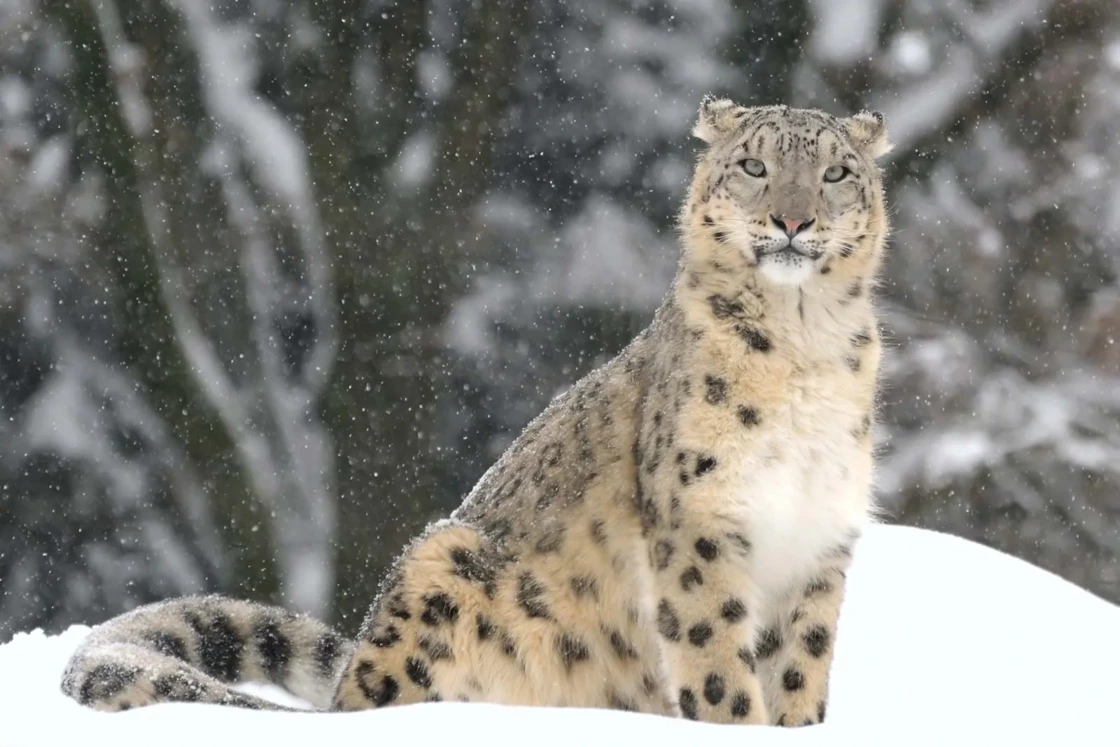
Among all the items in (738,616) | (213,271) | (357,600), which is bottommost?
(738,616)

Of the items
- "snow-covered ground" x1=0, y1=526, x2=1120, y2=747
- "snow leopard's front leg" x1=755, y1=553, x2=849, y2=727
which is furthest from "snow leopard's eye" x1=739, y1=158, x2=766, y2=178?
"snow-covered ground" x1=0, y1=526, x2=1120, y2=747

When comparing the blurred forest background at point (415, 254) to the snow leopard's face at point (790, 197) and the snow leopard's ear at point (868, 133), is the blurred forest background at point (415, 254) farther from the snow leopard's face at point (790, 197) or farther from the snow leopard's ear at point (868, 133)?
the snow leopard's face at point (790, 197)

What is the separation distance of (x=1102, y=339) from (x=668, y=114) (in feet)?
A: 10.6

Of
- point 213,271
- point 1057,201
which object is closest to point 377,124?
point 213,271

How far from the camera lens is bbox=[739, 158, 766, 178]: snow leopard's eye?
6.15m

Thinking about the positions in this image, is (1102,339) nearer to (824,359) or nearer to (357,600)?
(357,600)

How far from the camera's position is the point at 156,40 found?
1249cm

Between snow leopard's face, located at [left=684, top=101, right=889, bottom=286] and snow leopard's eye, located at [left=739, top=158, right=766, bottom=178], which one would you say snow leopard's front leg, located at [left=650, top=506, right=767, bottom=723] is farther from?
snow leopard's eye, located at [left=739, top=158, right=766, bottom=178]

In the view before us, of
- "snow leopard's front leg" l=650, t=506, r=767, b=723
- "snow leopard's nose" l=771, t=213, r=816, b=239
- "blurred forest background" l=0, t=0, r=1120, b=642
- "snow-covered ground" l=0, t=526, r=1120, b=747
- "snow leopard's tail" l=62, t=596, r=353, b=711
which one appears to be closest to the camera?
"snow-covered ground" l=0, t=526, r=1120, b=747

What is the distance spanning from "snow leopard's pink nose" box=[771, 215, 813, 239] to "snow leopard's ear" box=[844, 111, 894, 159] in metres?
0.55

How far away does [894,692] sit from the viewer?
679 cm

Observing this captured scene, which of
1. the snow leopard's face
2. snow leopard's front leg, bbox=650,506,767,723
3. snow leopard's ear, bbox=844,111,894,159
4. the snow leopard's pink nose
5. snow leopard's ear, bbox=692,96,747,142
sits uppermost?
snow leopard's ear, bbox=692,96,747,142

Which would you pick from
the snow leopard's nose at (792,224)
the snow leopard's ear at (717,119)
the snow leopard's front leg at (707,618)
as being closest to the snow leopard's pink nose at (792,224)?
the snow leopard's nose at (792,224)

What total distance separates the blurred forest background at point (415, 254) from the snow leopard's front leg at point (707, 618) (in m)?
5.97
